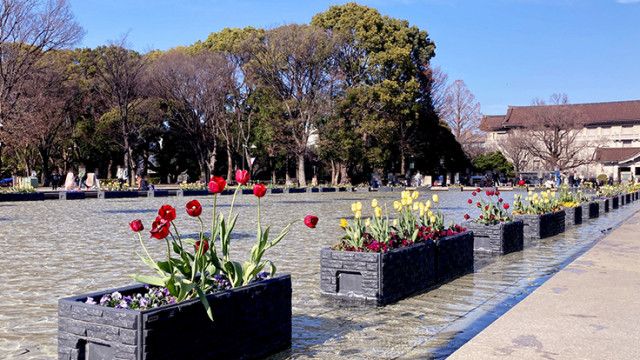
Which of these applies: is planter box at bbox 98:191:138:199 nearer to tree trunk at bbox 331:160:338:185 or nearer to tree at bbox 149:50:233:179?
tree at bbox 149:50:233:179

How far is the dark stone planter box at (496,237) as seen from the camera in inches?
430

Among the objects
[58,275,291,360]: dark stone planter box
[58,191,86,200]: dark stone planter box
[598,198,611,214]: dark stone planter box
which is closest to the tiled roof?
[598,198,611,214]: dark stone planter box

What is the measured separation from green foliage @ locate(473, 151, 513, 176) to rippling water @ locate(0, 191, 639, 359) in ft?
187

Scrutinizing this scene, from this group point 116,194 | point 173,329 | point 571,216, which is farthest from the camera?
point 116,194

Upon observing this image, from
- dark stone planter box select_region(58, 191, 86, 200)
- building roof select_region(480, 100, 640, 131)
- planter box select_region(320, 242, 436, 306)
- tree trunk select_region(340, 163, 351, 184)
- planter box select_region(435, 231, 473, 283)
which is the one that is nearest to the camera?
planter box select_region(320, 242, 436, 306)

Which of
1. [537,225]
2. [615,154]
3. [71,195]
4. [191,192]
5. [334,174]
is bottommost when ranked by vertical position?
[537,225]

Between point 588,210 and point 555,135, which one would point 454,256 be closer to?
point 588,210

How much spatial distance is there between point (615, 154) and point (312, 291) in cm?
8557

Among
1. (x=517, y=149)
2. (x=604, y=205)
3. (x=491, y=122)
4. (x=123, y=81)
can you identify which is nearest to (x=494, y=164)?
(x=517, y=149)

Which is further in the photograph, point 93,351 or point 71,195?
point 71,195

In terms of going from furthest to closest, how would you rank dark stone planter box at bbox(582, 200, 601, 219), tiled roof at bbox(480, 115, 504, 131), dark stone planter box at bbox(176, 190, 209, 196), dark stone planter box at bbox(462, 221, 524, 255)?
tiled roof at bbox(480, 115, 504, 131) < dark stone planter box at bbox(176, 190, 209, 196) < dark stone planter box at bbox(582, 200, 601, 219) < dark stone planter box at bbox(462, 221, 524, 255)

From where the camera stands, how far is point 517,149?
73.4m

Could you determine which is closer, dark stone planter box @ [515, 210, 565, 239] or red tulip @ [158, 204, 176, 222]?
red tulip @ [158, 204, 176, 222]

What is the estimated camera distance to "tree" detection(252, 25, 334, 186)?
1761 inches
